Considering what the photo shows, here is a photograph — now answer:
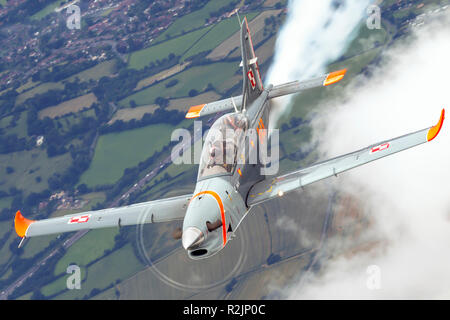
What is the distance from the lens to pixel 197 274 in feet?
153

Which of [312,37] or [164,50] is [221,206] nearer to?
[312,37]

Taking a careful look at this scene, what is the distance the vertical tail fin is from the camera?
26.1 m

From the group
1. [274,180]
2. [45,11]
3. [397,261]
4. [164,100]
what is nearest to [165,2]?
[45,11]

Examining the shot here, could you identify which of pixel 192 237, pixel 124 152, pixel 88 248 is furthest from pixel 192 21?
pixel 192 237

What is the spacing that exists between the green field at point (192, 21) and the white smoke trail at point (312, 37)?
24391 millimetres

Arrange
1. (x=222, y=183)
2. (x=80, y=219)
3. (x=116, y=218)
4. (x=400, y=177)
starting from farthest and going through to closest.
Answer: (x=400, y=177) → (x=80, y=219) → (x=116, y=218) → (x=222, y=183)

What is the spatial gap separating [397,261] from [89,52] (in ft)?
302

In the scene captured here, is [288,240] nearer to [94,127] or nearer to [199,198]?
[199,198]

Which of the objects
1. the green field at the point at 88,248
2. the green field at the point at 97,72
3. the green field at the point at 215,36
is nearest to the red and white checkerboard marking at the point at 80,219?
the green field at the point at 88,248

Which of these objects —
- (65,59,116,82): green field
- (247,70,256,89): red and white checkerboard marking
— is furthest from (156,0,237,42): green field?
(247,70,256,89): red and white checkerboard marking

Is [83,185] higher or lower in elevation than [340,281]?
higher

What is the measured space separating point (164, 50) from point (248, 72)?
74.9 metres

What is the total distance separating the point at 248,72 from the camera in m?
26.3

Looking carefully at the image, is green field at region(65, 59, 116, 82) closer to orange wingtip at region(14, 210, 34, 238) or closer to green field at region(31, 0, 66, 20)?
green field at region(31, 0, 66, 20)
